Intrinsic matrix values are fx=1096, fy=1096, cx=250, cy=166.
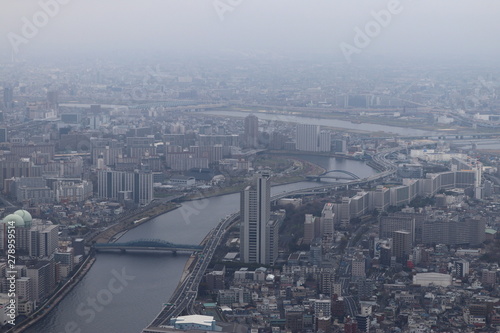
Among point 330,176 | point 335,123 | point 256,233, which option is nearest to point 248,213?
point 256,233

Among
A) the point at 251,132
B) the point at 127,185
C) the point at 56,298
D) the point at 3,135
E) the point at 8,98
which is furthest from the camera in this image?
the point at 8,98

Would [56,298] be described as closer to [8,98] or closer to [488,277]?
[488,277]

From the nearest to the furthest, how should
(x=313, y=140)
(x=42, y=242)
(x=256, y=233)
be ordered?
1. (x=256, y=233)
2. (x=42, y=242)
3. (x=313, y=140)

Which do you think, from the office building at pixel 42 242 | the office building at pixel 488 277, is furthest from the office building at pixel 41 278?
the office building at pixel 488 277

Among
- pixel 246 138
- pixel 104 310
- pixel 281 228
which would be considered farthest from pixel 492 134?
pixel 104 310

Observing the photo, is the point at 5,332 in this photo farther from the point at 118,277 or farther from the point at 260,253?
the point at 260,253
